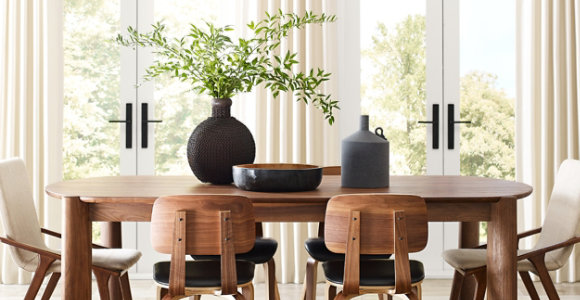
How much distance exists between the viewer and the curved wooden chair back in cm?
204

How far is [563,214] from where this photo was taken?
2.74 m

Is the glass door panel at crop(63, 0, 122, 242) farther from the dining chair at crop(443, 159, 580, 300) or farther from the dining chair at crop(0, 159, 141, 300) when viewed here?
the dining chair at crop(443, 159, 580, 300)

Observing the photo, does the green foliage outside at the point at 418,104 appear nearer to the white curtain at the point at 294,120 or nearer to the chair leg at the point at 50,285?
the white curtain at the point at 294,120

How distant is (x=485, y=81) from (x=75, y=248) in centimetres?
304

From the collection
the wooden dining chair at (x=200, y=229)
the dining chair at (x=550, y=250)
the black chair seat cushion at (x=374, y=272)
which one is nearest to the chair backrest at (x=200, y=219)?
the wooden dining chair at (x=200, y=229)

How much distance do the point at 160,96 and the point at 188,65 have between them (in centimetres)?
192

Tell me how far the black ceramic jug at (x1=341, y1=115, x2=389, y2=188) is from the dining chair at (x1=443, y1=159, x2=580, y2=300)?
1.68ft

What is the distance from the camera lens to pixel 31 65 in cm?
405

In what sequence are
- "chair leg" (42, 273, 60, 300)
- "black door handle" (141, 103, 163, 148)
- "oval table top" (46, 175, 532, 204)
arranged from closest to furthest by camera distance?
"oval table top" (46, 175, 532, 204) → "chair leg" (42, 273, 60, 300) → "black door handle" (141, 103, 163, 148)

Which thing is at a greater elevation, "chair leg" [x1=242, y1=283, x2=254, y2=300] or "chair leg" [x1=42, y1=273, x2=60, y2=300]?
"chair leg" [x1=242, y1=283, x2=254, y2=300]

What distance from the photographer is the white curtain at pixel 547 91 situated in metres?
4.07

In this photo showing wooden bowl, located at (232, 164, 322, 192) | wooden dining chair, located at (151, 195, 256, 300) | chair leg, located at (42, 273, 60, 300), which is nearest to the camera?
wooden dining chair, located at (151, 195, 256, 300)

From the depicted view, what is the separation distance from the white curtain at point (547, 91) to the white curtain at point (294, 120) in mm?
1225

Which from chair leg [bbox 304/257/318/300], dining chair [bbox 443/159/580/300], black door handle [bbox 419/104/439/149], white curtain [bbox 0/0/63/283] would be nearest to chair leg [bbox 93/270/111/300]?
chair leg [bbox 304/257/318/300]
